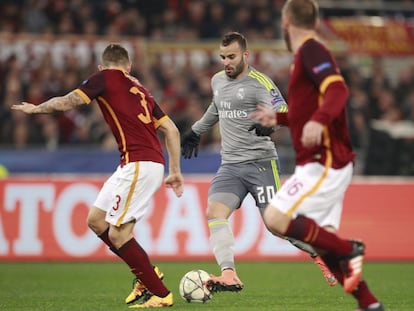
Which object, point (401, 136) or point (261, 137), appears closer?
point (261, 137)

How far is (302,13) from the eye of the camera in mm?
6652

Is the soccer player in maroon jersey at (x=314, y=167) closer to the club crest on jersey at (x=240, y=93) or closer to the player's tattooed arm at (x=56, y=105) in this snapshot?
the player's tattooed arm at (x=56, y=105)

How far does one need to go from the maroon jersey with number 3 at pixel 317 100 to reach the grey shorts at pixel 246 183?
7.99ft

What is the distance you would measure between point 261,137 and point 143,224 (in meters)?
5.05

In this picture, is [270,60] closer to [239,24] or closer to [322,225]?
[239,24]

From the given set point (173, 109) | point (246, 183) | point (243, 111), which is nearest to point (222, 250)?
point (246, 183)

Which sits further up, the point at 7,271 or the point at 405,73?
the point at 405,73

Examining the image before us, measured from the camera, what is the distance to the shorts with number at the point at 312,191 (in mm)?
6664

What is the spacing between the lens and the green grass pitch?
8578mm

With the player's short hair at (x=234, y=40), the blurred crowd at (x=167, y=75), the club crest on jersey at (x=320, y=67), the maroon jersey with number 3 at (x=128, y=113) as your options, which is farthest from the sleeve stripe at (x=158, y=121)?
the blurred crowd at (x=167, y=75)

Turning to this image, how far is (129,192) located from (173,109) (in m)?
9.30

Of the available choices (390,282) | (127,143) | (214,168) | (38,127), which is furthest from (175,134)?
(38,127)

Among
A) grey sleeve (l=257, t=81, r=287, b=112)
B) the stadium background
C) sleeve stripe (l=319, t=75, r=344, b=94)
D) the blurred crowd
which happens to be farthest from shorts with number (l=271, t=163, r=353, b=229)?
the blurred crowd

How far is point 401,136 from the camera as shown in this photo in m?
17.8
